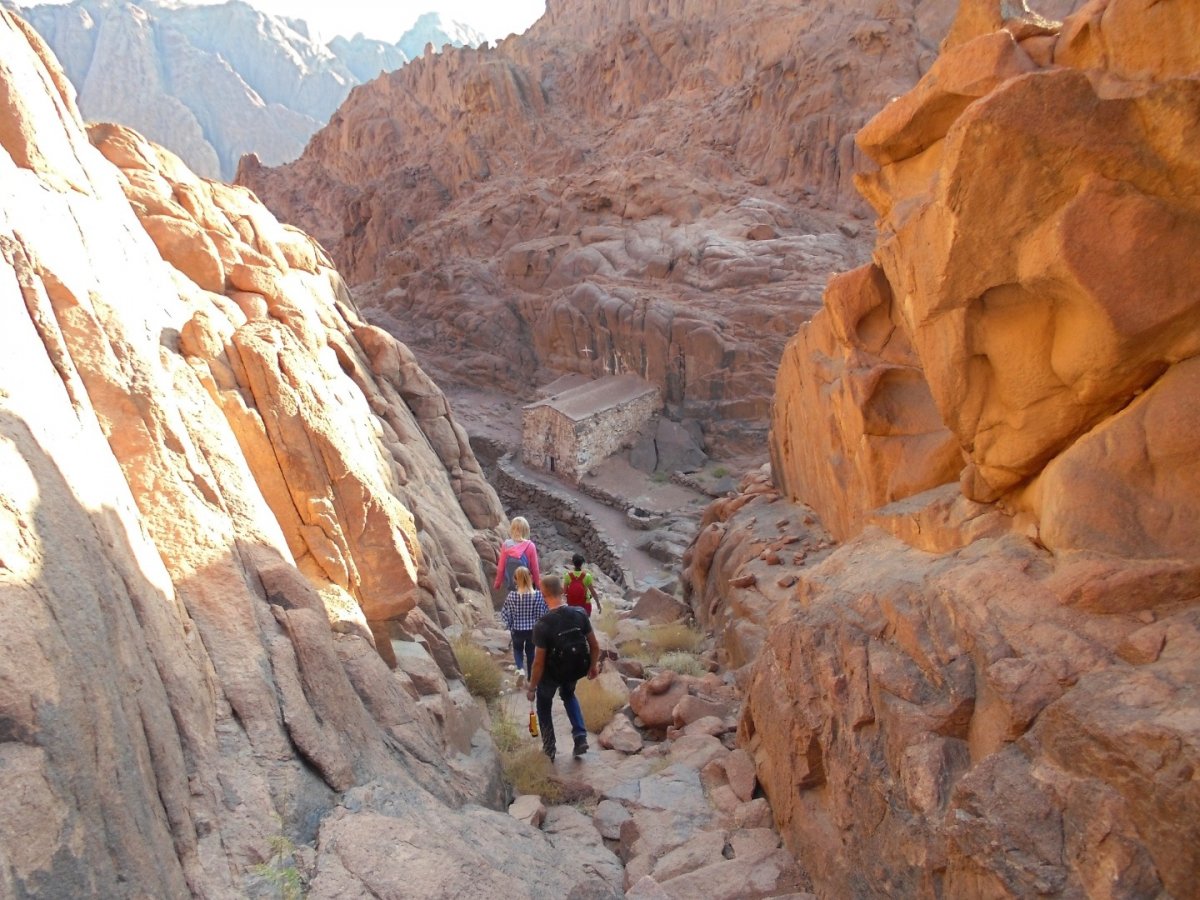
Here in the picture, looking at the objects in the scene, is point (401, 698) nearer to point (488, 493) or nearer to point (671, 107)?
point (488, 493)

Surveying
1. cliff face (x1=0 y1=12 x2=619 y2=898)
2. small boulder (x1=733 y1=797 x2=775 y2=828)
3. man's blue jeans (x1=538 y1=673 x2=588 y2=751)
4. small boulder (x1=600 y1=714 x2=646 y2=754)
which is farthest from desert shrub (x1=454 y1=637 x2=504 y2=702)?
small boulder (x1=733 y1=797 x2=775 y2=828)

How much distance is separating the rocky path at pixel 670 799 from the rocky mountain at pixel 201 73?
3828 inches

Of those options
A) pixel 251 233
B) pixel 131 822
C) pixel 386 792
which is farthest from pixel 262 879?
pixel 251 233

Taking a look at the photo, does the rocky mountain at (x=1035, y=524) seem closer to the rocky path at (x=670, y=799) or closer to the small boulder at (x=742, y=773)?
the rocky path at (x=670, y=799)

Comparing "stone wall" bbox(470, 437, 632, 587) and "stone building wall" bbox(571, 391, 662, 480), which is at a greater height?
"stone building wall" bbox(571, 391, 662, 480)

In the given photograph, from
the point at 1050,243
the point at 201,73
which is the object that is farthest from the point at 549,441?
the point at 201,73

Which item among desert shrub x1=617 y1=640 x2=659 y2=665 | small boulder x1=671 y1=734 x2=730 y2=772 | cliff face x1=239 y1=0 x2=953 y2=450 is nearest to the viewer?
small boulder x1=671 y1=734 x2=730 y2=772

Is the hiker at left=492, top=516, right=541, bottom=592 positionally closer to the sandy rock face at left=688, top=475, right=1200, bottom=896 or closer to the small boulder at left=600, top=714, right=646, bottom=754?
the small boulder at left=600, top=714, right=646, bottom=754

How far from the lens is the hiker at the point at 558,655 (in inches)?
264

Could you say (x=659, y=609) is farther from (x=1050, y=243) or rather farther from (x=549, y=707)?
(x=1050, y=243)

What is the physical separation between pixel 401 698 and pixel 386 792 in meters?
1.35

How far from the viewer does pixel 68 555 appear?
142 inches

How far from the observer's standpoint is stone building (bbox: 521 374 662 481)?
25.8 metres

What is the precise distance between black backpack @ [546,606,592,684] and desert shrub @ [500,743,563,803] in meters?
0.71
